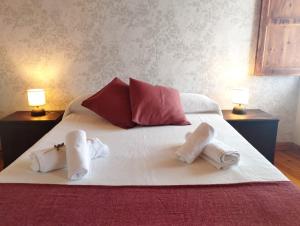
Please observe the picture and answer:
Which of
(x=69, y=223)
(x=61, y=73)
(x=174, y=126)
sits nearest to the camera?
(x=69, y=223)

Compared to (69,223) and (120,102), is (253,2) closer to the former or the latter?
(120,102)

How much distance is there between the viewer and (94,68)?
267 cm

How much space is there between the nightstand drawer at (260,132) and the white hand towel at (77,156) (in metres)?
1.53

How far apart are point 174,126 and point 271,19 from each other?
4.95 feet

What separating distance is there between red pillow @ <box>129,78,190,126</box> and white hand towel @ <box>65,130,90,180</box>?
0.74 metres

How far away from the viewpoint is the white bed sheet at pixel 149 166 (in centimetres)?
126

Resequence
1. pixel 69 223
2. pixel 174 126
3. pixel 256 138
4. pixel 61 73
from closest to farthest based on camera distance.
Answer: pixel 69 223 < pixel 174 126 < pixel 256 138 < pixel 61 73

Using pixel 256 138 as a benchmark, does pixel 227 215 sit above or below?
above

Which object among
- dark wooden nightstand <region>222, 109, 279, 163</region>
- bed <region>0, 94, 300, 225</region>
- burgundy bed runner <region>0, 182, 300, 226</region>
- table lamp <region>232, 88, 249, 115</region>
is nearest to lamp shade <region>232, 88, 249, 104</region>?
table lamp <region>232, 88, 249, 115</region>

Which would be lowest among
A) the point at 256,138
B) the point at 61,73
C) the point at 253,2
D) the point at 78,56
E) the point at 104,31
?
the point at 256,138

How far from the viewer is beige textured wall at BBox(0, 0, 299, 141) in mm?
2543

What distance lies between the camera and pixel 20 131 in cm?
239

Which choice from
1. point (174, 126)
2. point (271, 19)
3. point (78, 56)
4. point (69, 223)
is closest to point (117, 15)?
point (78, 56)

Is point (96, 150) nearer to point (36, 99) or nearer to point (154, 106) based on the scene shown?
point (154, 106)
